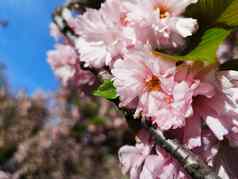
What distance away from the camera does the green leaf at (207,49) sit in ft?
3.34

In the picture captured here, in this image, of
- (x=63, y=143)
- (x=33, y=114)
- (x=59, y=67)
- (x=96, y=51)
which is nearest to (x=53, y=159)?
(x=63, y=143)

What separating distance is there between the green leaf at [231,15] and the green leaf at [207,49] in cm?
3

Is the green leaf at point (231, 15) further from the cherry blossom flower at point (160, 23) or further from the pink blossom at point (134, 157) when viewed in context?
the pink blossom at point (134, 157)

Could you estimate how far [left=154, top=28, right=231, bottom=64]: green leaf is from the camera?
3.34 feet

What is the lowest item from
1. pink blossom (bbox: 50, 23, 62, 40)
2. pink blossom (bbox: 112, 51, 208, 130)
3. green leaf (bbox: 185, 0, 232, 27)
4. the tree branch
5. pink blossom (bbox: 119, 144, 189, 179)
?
pink blossom (bbox: 50, 23, 62, 40)

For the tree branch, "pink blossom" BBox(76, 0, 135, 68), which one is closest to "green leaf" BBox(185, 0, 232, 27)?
"pink blossom" BBox(76, 0, 135, 68)

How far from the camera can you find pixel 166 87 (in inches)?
41.0

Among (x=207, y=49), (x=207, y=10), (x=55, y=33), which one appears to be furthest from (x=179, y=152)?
(x=55, y=33)

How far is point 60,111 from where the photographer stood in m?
9.05

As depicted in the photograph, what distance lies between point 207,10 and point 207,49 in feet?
0.37

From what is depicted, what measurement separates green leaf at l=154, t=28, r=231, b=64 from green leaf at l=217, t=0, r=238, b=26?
3 cm

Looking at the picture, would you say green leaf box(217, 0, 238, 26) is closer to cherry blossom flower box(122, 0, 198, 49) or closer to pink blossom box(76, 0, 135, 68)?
cherry blossom flower box(122, 0, 198, 49)

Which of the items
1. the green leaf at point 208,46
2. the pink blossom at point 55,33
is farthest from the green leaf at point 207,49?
the pink blossom at point 55,33

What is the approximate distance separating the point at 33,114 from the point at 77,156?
242cm
